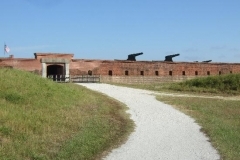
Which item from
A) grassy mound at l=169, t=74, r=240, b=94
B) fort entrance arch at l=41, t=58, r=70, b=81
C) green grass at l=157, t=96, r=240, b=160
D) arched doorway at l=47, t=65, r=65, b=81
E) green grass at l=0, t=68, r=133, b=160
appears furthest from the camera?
arched doorway at l=47, t=65, r=65, b=81

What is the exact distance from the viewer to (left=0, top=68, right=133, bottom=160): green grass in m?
8.13

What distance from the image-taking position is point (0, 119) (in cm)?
959

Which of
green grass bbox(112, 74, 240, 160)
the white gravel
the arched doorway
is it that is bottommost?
the white gravel

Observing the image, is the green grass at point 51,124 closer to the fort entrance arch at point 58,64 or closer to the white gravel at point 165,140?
the white gravel at point 165,140

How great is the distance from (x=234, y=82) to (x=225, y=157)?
73.3 ft

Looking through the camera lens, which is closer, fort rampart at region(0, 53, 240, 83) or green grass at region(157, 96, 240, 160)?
green grass at region(157, 96, 240, 160)

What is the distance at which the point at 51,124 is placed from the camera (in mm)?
10445

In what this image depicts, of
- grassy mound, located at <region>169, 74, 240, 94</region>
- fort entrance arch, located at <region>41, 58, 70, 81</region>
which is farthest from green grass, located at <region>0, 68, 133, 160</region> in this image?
fort entrance arch, located at <region>41, 58, 70, 81</region>

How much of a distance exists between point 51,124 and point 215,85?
70.5ft

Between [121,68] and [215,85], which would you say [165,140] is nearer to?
[215,85]

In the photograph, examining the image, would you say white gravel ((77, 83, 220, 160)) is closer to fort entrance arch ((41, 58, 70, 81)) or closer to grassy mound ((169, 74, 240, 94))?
grassy mound ((169, 74, 240, 94))

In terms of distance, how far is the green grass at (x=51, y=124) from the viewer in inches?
320

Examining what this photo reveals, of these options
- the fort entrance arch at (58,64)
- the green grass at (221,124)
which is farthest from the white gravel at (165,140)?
the fort entrance arch at (58,64)

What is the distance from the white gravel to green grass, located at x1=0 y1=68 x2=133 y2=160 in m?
0.43
